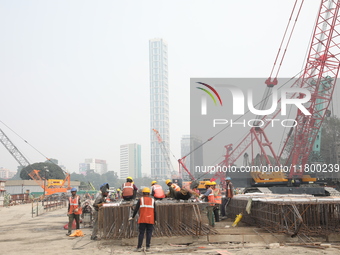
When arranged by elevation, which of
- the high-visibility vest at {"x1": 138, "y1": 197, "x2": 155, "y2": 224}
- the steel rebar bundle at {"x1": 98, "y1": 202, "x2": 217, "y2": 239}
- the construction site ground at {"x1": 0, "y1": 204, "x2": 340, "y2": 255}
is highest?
the high-visibility vest at {"x1": 138, "y1": 197, "x2": 155, "y2": 224}

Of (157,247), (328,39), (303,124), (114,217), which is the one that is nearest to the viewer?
→ (157,247)

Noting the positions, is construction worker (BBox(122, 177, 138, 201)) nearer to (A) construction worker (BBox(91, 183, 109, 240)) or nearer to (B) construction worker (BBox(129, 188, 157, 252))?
(A) construction worker (BBox(91, 183, 109, 240))

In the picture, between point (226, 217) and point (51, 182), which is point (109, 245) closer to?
point (226, 217)

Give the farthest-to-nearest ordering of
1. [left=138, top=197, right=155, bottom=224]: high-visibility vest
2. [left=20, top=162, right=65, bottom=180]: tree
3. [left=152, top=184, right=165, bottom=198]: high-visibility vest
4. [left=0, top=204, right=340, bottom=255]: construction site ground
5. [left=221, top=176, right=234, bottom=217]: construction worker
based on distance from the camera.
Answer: [left=20, top=162, right=65, bottom=180]: tree, [left=221, top=176, right=234, bottom=217]: construction worker, [left=152, top=184, right=165, bottom=198]: high-visibility vest, [left=138, top=197, right=155, bottom=224]: high-visibility vest, [left=0, top=204, right=340, bottom=255]: construction site ground

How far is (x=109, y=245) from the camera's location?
11219 mm

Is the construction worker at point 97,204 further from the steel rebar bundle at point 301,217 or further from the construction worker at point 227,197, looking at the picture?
the construction worker at point 227,197

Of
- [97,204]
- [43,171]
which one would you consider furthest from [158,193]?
[43,171]

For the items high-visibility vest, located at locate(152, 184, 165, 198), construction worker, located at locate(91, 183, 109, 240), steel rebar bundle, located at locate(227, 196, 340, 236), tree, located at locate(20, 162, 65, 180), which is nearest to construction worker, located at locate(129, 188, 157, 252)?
construction worker, located at locate(91, 183, 109, 240)

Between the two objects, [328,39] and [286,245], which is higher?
[328,39]

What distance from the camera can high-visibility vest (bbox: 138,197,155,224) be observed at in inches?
405

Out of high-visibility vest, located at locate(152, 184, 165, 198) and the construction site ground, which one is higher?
high-visibility vest, located at locate(152, 184, 165, 198)

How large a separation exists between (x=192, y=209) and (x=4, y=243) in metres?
→ 6.06

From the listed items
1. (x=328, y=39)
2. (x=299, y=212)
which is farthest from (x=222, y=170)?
(x=299, y=212)

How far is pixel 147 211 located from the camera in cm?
1035
